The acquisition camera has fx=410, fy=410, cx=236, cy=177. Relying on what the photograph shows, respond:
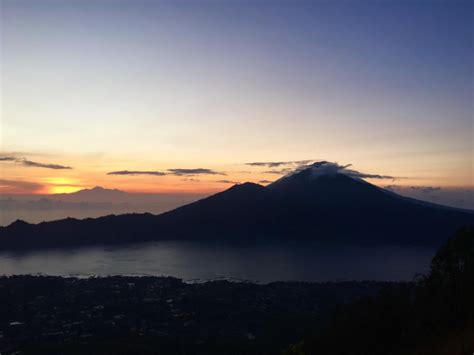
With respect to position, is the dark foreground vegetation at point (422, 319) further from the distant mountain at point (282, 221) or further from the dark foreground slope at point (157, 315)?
the distant mountain at point (282, 221)

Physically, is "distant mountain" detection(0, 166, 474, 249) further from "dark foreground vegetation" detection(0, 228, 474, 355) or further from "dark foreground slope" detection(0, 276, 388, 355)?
"dark foreground slope" detection(0, 276, 388, 355)

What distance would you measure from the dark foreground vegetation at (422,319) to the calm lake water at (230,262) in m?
59.0

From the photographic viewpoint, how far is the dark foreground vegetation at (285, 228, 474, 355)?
12.0 meters

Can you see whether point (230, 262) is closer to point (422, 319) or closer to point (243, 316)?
point (243, 316)

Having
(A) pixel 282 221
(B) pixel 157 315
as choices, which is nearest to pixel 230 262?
(B) pixel 157 315

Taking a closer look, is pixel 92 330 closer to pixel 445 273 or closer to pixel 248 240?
pixel 445 273

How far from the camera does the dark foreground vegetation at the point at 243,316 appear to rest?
14.2 m

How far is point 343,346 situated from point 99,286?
50.9m

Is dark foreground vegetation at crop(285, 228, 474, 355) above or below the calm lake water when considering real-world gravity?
above

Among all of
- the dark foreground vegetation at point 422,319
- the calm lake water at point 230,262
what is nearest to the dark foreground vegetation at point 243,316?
the dark foreground vegetation at point 422,319

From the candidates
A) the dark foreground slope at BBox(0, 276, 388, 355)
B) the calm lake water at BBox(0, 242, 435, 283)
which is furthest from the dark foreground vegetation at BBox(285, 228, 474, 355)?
the calm lake water at BBox(0, 242, 435, 283)

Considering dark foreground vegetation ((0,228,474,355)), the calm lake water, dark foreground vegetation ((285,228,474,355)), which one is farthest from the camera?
the calm lake water

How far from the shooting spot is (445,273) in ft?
58.2

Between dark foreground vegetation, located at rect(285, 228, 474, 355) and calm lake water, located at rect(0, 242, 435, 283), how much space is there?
2324 inches
